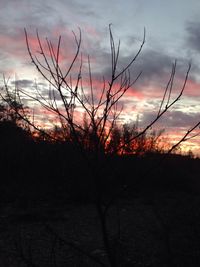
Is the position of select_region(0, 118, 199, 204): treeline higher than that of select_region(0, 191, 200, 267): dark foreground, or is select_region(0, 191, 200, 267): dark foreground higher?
select_region(0, 118, 199, 204): treeline

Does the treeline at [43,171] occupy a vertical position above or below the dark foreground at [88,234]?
above

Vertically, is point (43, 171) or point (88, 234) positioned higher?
point (43, 171)

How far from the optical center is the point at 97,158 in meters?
1.72

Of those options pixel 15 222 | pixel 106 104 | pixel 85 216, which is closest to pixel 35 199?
pixel 85 216

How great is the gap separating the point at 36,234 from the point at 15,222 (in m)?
1.62

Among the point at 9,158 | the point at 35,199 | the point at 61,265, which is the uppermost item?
the point at 9,158

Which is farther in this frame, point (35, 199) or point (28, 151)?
point (28, 151)

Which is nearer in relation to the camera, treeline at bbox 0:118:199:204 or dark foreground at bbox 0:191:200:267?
dark foreground at bbox 0:191:200:267

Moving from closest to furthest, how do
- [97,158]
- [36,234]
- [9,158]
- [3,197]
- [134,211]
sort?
[97,158], [36,234], [134,211], [3,197], [9,158]

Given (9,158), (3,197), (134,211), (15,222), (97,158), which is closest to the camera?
(97,158)

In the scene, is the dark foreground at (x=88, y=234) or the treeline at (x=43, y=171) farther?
the treeline at (x=43, y=171)

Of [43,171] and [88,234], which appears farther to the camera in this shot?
[43,171]

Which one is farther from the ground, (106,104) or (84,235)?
(106,104)

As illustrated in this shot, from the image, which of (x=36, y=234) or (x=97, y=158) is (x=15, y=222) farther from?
(x=97, y=158)
